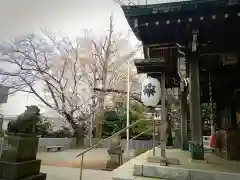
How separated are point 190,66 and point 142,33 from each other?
147 centimetres

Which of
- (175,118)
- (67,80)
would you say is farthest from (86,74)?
(175,118)

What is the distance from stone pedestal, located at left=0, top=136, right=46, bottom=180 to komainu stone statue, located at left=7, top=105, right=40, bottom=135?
23 centimetres

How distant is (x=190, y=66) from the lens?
5152 mm

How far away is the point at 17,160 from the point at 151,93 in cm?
439

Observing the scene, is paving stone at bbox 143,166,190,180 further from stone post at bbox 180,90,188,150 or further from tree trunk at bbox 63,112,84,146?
tree trunk at bbox 63,112,84,146

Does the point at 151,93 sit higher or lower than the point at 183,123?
higher

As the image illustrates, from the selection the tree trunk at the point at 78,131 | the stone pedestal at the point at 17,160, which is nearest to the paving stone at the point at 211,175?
the stone pedestal at the point at 17,160

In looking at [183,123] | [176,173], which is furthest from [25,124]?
[183,123]

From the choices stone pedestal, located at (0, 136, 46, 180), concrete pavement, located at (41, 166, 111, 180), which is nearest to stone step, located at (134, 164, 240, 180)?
stone pedestal, located at (0, 136, 46, 180)

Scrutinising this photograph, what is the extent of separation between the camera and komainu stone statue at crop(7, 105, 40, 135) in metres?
6.46

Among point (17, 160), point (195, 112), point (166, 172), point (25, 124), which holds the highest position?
point (195, 112)

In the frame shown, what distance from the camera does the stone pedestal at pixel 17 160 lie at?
19.6 ft

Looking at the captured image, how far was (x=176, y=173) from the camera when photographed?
412 centimetres

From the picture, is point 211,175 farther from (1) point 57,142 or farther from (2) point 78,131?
(2) point 78,131
